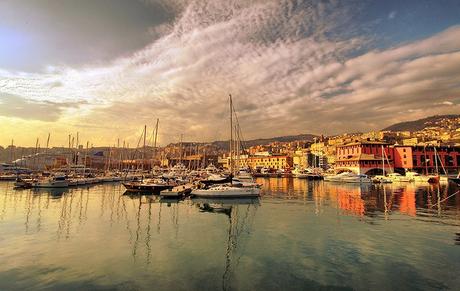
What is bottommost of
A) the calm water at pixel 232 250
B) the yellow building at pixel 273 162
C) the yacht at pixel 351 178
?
the calm water at pixel 232 250

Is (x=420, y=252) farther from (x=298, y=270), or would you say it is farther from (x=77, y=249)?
(x=77, y=249)

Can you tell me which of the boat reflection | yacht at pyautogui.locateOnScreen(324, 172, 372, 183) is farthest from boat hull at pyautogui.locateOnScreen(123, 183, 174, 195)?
yacht at pyautogui.locateOnScreen(324, 172, 372, 183)

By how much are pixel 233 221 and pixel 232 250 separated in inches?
375

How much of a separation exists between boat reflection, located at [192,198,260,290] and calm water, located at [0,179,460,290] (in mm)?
110

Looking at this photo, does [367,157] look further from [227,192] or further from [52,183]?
[52,183]

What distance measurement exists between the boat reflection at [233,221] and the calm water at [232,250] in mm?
110

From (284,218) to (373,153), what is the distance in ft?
277

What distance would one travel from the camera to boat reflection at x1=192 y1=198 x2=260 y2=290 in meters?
14.8

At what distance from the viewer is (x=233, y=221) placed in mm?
27047

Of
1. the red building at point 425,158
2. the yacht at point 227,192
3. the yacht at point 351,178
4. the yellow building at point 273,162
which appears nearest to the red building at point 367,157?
the red building at point 425,158

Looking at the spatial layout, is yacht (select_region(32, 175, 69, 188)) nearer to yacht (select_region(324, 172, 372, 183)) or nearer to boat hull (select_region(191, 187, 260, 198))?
boat hull (select_region(191, 187, 260, 198))

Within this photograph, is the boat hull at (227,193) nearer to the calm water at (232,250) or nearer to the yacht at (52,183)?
the calm water at (232,250)

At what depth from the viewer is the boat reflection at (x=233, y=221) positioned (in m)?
14.8

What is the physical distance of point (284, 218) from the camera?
2795 centimetres
